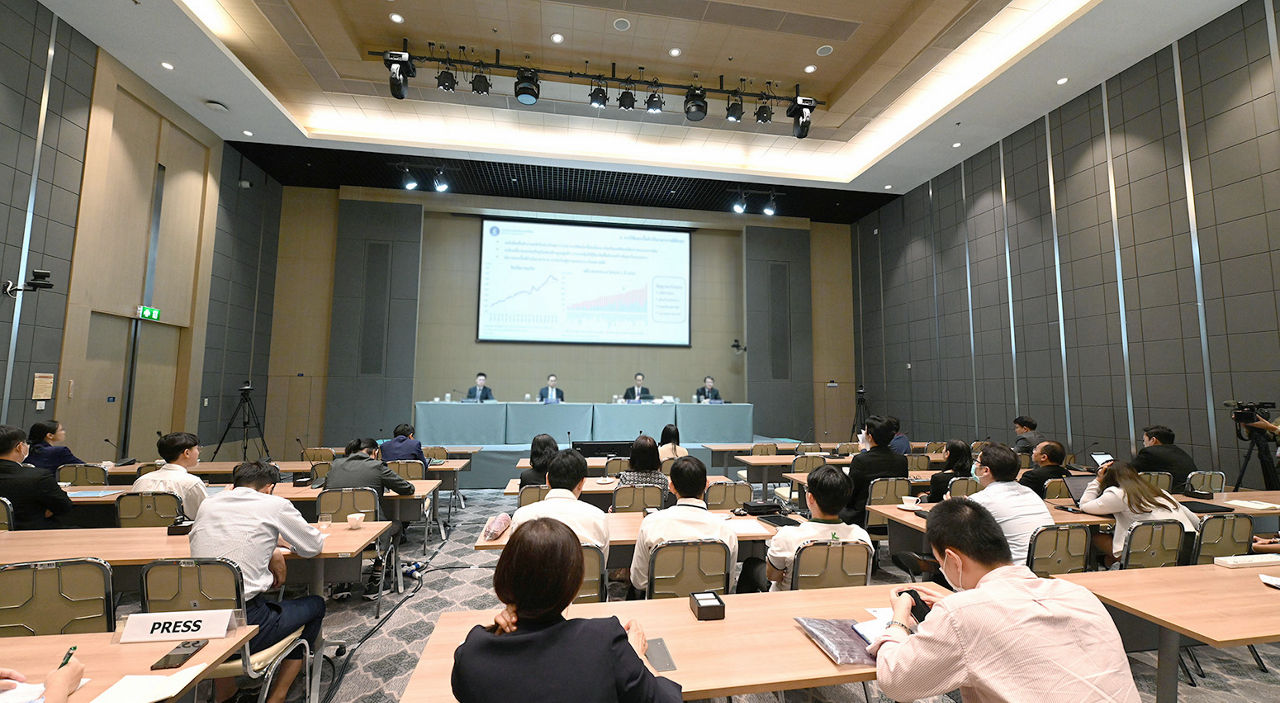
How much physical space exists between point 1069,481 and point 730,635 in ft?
12.1

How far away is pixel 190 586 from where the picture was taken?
2.05 metres

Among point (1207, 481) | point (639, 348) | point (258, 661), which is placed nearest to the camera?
point (258, 661)

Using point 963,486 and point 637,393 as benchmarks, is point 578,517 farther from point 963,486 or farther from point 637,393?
point 637,393

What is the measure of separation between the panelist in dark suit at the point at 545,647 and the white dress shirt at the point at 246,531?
1767 millimetres

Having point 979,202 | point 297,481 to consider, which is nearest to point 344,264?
point 297,481

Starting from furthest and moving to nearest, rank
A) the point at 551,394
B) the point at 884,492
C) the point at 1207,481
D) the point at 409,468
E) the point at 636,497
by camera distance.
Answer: the point at 551,394
the point at 409,468
the point at 1207,481
the point at 884,492
the point at 636,497

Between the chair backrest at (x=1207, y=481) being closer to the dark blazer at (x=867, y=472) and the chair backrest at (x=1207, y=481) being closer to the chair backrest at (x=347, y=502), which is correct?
the dark blazer at (x=867, y=472)

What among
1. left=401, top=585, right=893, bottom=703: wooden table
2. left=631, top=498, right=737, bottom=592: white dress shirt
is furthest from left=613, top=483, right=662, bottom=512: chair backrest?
left=401, top=585, right=893, bottom=703: wooden table

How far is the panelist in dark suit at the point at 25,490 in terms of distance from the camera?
10.4 feet

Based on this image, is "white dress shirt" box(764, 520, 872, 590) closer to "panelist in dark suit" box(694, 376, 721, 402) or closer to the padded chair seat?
the padded chair seat

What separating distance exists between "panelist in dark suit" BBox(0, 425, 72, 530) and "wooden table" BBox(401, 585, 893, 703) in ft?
10.9

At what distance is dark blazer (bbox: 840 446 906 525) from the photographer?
13.5 ft

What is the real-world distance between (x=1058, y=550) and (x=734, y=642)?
7.19ft

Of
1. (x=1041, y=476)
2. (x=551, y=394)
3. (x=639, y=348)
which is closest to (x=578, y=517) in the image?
(x=1041, y=476)
